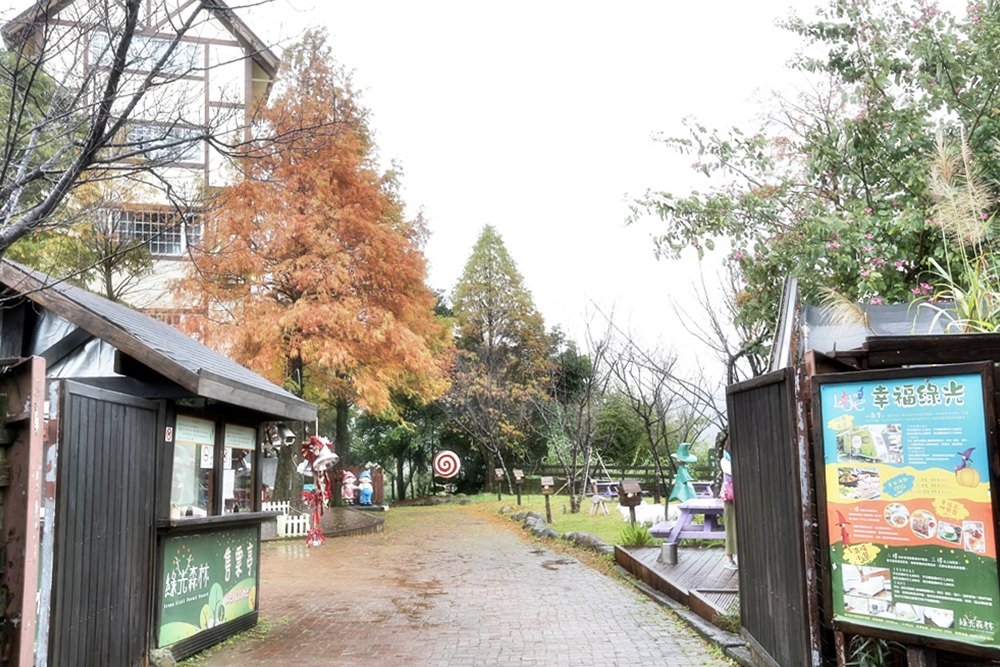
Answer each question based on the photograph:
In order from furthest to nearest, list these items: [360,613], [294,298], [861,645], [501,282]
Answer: [501,282] < [294,298] < [360,613] < [861,645]

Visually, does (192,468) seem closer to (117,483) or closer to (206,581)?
(206,581)

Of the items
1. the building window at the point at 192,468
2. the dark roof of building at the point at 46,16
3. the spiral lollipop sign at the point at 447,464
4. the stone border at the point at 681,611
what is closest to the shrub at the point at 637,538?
the stone border at the point at 681,611

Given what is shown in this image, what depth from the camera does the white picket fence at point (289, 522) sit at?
18.2m

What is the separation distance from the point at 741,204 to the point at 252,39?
7.16 meters

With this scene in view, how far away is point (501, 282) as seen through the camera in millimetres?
36594

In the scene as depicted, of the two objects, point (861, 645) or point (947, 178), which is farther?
point (947, 178)

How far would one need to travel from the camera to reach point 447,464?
31312 mm

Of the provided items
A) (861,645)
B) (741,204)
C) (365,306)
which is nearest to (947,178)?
(861,645)

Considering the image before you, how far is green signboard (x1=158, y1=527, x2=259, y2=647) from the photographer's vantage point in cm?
684

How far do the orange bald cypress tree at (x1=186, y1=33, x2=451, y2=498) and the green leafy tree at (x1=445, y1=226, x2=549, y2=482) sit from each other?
495 inches

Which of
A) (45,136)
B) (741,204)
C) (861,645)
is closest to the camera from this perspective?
(861,645)

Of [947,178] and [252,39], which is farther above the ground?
[252,39]

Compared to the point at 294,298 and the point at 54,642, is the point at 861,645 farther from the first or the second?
the point at 294,298

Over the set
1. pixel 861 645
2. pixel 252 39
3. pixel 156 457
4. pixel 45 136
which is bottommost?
pixel 861 645
